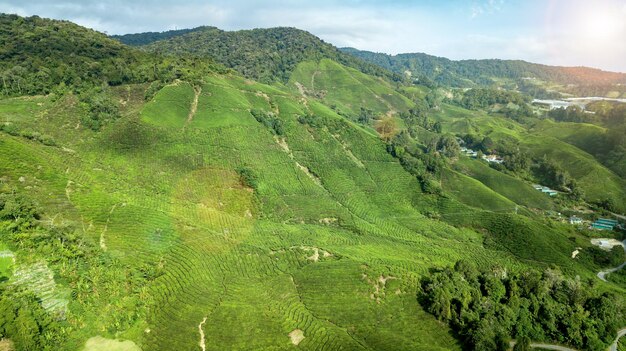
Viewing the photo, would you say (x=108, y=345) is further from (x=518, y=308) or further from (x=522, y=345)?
(x=518, y=308)

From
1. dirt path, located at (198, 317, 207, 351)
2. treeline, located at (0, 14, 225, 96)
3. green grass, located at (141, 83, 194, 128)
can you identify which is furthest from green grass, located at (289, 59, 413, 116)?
dirt path, located at (198, 317, 207, 351)

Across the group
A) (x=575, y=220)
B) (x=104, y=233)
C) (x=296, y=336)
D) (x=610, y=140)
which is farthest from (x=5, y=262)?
(x=610, y=140)

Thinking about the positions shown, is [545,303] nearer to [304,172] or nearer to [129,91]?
[304,172]

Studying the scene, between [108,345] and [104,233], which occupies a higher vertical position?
[104,233]

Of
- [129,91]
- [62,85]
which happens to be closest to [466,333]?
[129,91]

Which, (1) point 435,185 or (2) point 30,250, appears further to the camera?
(1) point 435,185

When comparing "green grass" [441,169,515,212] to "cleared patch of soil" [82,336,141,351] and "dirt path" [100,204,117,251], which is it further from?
"cleared patch of soil" [82,336,141,351]
